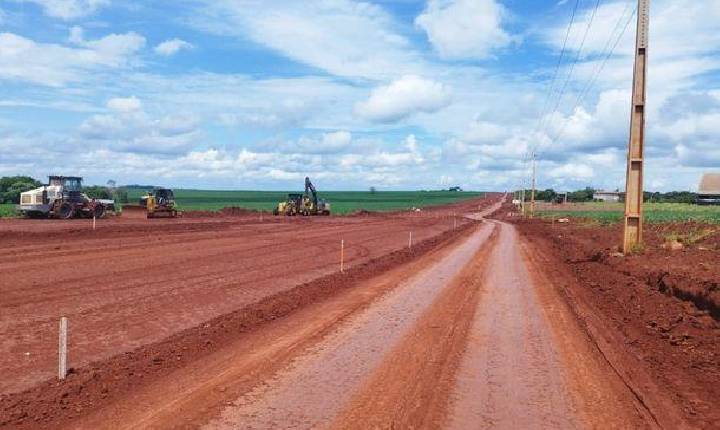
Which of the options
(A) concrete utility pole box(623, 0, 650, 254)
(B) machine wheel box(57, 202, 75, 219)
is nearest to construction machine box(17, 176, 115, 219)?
(B) machine wheel box(57, 202, 75, 219)

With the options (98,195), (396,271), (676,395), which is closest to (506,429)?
(676,395)

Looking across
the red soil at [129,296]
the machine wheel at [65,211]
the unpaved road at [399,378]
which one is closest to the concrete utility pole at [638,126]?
the red soil at [129,296]

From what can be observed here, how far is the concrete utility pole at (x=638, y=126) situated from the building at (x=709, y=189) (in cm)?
12179

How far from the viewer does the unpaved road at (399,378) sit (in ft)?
23.9

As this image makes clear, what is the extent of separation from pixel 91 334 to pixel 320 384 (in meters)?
5.56

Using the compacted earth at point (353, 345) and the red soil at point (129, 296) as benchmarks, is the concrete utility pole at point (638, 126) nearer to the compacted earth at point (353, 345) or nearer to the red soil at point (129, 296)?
the compacted earth at point (353, 345)

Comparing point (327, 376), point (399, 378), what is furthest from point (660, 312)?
point (327, 376)

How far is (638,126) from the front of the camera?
87.9 ft

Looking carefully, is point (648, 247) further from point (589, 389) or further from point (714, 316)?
point (589, 389)

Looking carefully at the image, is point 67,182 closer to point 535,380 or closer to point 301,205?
point 301,205

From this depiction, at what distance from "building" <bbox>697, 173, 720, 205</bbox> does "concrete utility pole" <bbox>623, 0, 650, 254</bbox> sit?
122m

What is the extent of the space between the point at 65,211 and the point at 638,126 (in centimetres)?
3908

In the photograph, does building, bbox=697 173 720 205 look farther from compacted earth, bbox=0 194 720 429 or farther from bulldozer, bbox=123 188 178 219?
compacted earth, bbox=0 194 720 429

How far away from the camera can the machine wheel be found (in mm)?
47781
